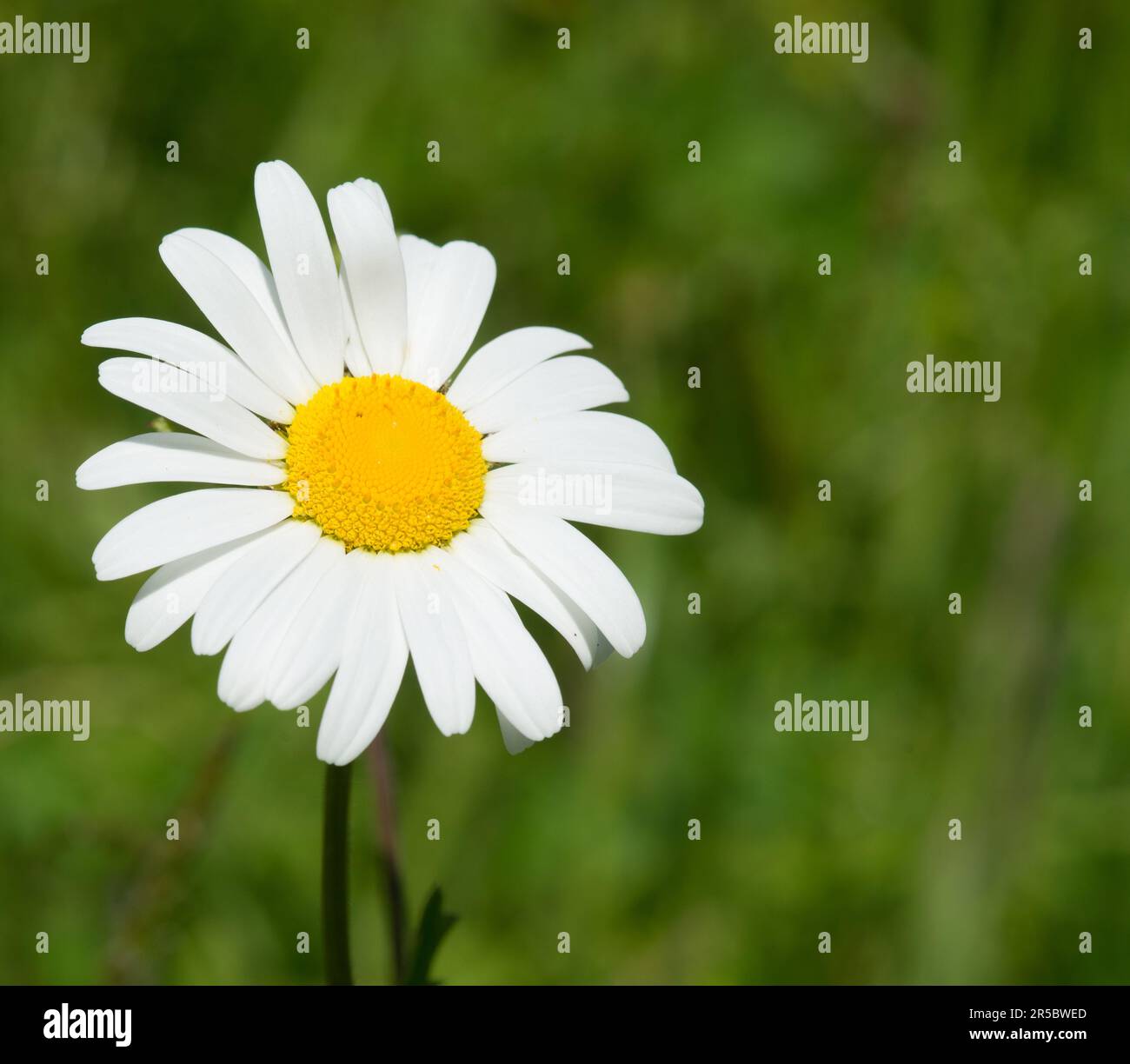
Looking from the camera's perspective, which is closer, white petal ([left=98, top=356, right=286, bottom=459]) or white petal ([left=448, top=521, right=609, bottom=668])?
white petal ([left=98, top=356, right=286, bottom=459])

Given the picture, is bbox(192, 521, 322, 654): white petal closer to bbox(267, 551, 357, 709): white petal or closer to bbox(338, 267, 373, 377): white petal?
bbox(267, 551, 357, 709): white petal

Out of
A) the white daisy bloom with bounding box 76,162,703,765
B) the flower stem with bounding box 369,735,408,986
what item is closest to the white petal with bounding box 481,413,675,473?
the white daisy bloom with bounding box 76,162,703,765

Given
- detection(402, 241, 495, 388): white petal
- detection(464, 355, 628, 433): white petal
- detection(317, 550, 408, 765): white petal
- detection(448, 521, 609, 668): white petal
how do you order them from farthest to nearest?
detection(402, 241, 495, 388): white petal, detection(464, 355, 628, 433): white petal, detection(448, 521, 609, 668): white petal, detection(317, 550, 408, 765): white petal

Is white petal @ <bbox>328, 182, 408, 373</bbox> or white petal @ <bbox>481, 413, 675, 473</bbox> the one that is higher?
white petal @ <bbox>328, 182, 408, 373</bbox>

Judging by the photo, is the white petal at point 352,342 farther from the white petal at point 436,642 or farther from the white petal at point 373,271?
the white petal at point 436,642

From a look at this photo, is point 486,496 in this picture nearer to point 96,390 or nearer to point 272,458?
point 272,458

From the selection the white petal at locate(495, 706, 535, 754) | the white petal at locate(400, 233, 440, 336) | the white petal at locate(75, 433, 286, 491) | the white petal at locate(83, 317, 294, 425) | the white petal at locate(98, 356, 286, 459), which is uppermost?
the white petal at locate(400, 233, 440, 336)

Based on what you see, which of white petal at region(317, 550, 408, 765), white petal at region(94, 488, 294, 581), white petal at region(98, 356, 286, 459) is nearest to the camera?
white petal at region(317, 550, 408, 765)
